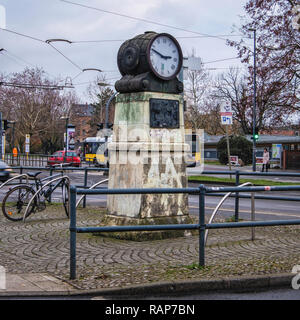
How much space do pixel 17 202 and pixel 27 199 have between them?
235 millimetres

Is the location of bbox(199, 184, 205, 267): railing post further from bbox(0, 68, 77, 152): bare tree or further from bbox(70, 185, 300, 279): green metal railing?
bbox(0, 68, 77, 152): bare tree

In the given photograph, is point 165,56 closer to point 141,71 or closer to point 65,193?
point 141,71

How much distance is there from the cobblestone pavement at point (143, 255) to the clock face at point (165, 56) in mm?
2870

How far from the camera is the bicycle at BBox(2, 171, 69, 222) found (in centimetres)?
1046

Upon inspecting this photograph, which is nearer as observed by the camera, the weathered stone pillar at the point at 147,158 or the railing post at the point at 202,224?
the railing post at the point at 202,224

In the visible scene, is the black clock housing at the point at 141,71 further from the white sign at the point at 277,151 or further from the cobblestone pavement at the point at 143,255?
the white sign at the point at 277,151

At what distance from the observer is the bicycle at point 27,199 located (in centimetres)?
1046

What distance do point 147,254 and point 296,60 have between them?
78.1 ft

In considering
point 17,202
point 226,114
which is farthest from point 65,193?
point 226,114

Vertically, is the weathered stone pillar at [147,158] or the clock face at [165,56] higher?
the clock face at [165,56]

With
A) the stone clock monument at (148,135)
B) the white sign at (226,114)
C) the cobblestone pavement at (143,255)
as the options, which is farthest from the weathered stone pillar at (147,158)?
the white sign at (226,114)
